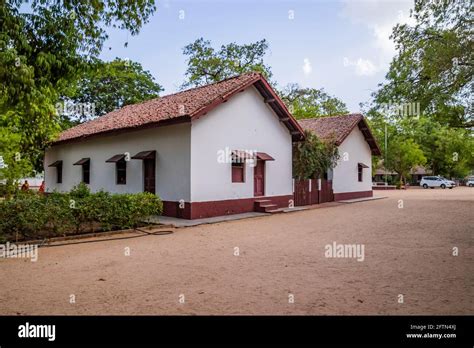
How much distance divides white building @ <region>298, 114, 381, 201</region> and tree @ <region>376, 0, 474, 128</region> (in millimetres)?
6698

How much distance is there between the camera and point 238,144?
1459 cm

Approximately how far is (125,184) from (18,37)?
9372mm

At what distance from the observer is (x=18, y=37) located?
284 inches

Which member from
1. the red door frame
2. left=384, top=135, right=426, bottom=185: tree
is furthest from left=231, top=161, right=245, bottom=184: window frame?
left=384, top=135, right=426, bottom=185: tree

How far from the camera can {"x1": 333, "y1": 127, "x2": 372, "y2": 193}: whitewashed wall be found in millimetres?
22266

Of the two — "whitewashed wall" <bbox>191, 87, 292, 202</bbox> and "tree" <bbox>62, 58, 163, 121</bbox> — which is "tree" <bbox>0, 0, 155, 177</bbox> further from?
"tree" <bbox>62, 58, 163, 121</bbox>

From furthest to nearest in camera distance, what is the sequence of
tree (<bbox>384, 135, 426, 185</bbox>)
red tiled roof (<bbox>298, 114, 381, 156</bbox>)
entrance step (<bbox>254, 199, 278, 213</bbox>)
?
tree (<bbox>384, 135, 426, 185</bbox>) < red tiled roof (<bbox>298, 114, 381, 156</bbox>) < entrance step (<bbox>254, 199, 278, 213</bbox>)

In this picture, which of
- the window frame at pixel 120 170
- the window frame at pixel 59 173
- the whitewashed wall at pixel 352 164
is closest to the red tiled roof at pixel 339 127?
the whitewashed wall at pixel 352 164

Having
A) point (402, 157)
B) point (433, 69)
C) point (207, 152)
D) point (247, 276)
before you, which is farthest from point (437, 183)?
point (247, 276)
